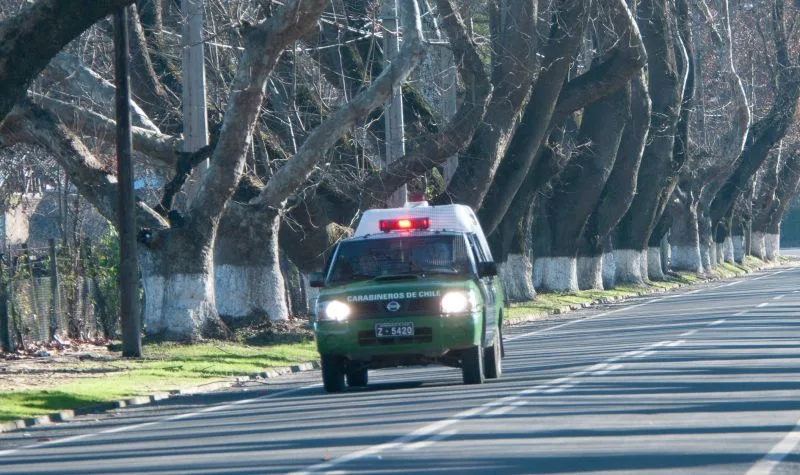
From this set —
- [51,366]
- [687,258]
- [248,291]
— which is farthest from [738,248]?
[51,366]

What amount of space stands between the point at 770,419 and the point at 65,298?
59.1 ft

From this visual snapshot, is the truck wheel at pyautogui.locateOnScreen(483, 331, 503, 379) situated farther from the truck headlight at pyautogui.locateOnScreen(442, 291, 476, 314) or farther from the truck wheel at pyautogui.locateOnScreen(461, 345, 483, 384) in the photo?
the truck headlight at pyautogui.locateOnScreen(442, 291, 476, 314)

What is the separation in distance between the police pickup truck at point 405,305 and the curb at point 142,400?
2.48m

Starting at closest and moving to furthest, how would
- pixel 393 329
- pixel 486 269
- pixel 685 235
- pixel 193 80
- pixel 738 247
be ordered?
pixel 393 329
pixel 486 269
pixel 193 80
pixel 685 235
pixel 738 247

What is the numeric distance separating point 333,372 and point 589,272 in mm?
32157

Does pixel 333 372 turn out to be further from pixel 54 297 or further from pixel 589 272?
pixel 589 272

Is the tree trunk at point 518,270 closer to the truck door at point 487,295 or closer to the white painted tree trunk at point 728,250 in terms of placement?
the truck door at point 487,295

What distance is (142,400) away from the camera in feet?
59.1

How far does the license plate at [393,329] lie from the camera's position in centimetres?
1667

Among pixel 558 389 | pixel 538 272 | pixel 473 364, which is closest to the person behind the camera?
pixel 558 389

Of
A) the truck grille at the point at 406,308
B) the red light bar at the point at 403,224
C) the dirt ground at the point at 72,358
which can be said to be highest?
the red light bar at the point at 403,224

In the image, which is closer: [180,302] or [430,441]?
[430,441]

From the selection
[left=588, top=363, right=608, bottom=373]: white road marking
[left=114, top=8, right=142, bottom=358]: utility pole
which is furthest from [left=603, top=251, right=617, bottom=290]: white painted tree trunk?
[left=588, top=363, right=608, bottom=373]: white road marking

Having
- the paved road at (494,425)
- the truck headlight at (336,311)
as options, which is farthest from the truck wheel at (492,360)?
the truck headlight at (336,311)
